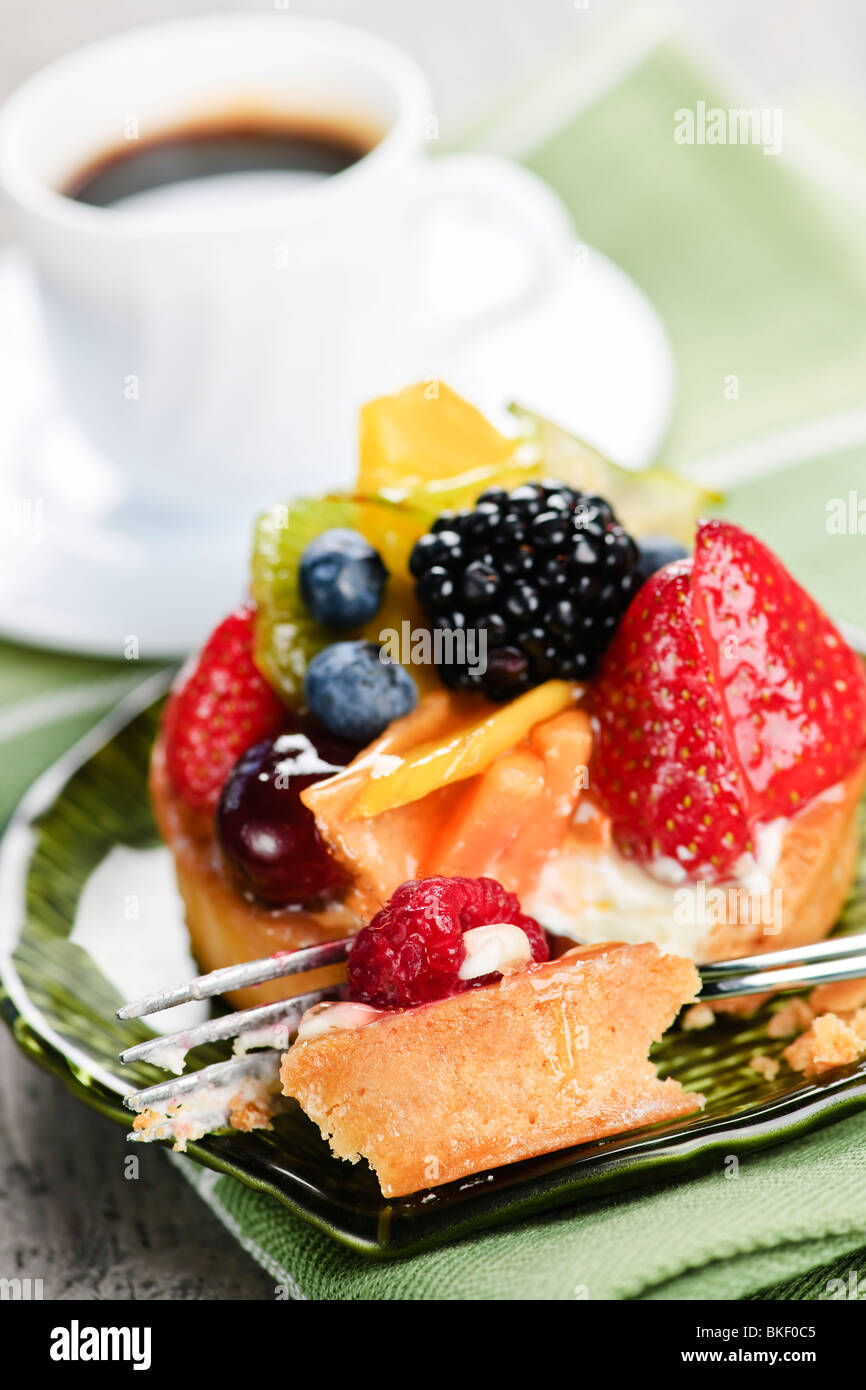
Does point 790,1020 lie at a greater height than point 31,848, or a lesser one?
lesser

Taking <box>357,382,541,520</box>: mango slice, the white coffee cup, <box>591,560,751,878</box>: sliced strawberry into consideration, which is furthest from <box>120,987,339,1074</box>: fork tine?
the white coffee cup

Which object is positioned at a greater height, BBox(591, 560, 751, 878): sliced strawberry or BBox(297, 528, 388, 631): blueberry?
BBox(297, 528, 388, 631): blueberry

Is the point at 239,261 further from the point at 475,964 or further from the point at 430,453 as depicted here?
the point at 475,964

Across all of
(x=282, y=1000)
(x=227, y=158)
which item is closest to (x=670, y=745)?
(x=282, y=1000)

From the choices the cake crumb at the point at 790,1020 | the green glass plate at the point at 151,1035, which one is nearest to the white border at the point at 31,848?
the green glass plate at the point at 151,1035

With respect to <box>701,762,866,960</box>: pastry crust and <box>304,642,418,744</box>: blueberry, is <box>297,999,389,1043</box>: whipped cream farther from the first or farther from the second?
<box>701,762,866,960</box>: pastry crust

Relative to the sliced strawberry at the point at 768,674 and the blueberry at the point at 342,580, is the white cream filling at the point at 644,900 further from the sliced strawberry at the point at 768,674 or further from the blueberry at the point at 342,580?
the blueberry at the point at 342,580
